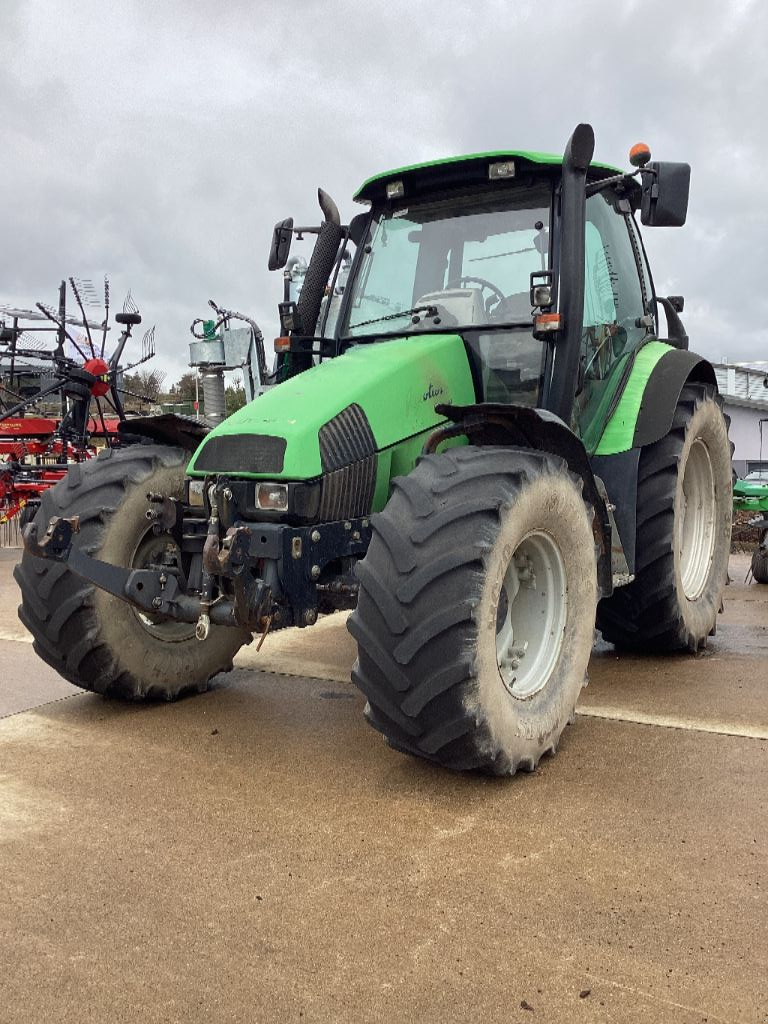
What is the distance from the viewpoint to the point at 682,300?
253 inches

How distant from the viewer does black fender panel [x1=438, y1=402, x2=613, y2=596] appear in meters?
3.53

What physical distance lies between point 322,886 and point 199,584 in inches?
62.9

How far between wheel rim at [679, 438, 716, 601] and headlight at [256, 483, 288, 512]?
2.97 metres

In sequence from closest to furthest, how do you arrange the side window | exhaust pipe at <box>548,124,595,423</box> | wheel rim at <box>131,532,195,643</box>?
1. exhaust pipe at <box>548,124,595,423</box>
2. wheel rim at <box>131,532,195,643</box>
3. the side window

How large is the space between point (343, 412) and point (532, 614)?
1125 mm

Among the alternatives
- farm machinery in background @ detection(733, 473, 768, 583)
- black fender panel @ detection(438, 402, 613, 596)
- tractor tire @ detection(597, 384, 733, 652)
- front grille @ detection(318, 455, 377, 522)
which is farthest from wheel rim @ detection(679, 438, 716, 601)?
front grille @ detection(318, 455, 377, 522)

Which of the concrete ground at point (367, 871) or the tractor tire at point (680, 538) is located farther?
the tractor tire at point (680, 538)

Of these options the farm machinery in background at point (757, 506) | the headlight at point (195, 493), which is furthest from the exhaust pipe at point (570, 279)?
the farm machinery in background at point (757, 506)

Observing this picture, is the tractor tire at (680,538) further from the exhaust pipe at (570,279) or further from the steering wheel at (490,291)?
the steering wheel at (490,291)

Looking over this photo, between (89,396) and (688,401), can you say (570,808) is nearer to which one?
(688,401)

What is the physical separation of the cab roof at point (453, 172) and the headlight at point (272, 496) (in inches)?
75.0

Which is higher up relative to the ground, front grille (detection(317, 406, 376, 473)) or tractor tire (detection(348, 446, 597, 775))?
front grille (detection(317, 406, 376, 473))

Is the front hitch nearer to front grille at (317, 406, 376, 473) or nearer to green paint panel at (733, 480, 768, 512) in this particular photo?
front grille at (317, 406, 376, 473)

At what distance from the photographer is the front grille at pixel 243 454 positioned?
3.52 meters
